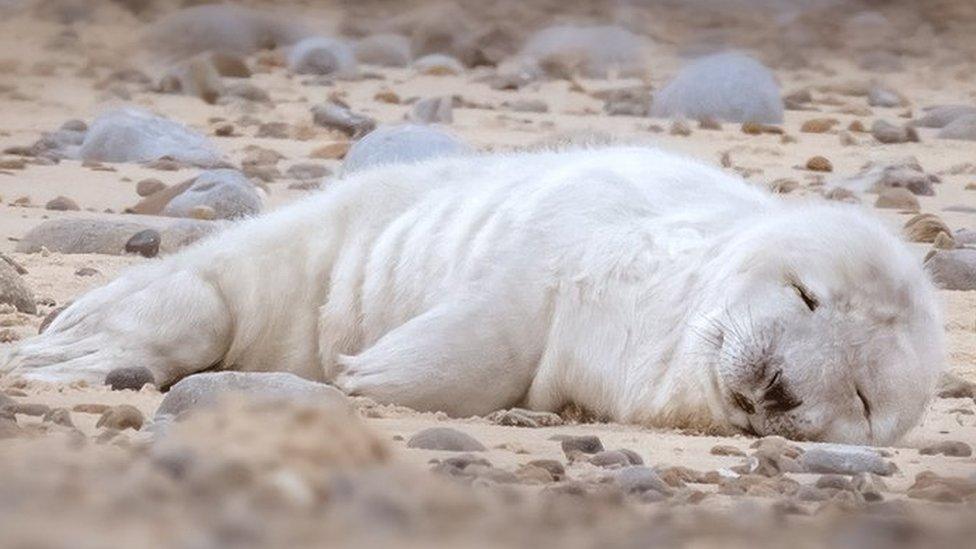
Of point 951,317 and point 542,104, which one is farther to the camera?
point 542,104

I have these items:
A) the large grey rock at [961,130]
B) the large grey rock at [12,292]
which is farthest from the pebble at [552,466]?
the large grey rock at [961,130]

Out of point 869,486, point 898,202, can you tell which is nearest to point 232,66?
point 898,202

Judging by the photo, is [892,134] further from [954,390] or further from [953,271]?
[954,390]

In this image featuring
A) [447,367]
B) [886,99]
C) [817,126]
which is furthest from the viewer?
[886,99]

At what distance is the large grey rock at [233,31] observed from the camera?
9.91 m

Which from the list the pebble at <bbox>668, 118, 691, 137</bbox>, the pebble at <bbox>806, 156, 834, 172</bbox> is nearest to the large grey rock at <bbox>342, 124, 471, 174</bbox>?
the pebble at <bbox>806, 156, 834, 172</bbox>

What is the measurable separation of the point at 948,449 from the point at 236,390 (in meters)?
1.51

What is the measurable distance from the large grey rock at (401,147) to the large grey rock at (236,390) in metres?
3.67

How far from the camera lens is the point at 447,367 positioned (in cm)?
464

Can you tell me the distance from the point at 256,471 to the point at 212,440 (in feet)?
0.42

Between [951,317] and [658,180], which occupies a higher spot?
[658,180]

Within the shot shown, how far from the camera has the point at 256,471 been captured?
1981 millimetres

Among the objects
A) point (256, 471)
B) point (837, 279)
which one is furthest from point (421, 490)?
point (837, 279)

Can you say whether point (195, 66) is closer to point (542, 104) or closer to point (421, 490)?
point (542, 104)
